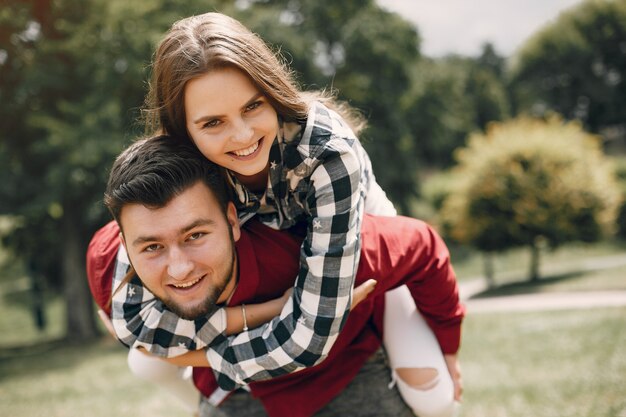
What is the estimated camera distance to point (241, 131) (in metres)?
2.59

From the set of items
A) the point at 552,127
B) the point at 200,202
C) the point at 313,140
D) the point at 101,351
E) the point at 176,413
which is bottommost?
the point at 101,351

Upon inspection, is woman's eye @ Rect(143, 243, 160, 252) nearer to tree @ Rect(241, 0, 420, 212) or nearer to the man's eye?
the man's eye

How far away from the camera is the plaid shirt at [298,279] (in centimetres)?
241

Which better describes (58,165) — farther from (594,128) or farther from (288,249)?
(594,128)

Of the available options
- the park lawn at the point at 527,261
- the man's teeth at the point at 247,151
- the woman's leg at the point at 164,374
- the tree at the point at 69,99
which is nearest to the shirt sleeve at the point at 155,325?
the woman's leg at the point at 164,374

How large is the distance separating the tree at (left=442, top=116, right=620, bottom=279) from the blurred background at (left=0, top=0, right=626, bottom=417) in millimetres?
49

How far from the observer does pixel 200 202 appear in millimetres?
2566

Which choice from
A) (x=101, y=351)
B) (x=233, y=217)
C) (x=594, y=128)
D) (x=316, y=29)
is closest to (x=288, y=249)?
(x=233, y=217)

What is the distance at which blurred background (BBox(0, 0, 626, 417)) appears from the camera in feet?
24.8

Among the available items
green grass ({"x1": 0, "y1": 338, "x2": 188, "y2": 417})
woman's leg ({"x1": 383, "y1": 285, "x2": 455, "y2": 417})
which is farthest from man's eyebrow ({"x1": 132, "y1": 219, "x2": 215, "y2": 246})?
green grass ({"x1": 0, "y1": 338, "x2": 188, "y2": 417})

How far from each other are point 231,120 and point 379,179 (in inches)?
854

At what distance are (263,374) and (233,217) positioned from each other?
2.38 ft

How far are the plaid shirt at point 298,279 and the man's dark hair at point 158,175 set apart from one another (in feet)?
0.63

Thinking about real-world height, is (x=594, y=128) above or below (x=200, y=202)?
below
